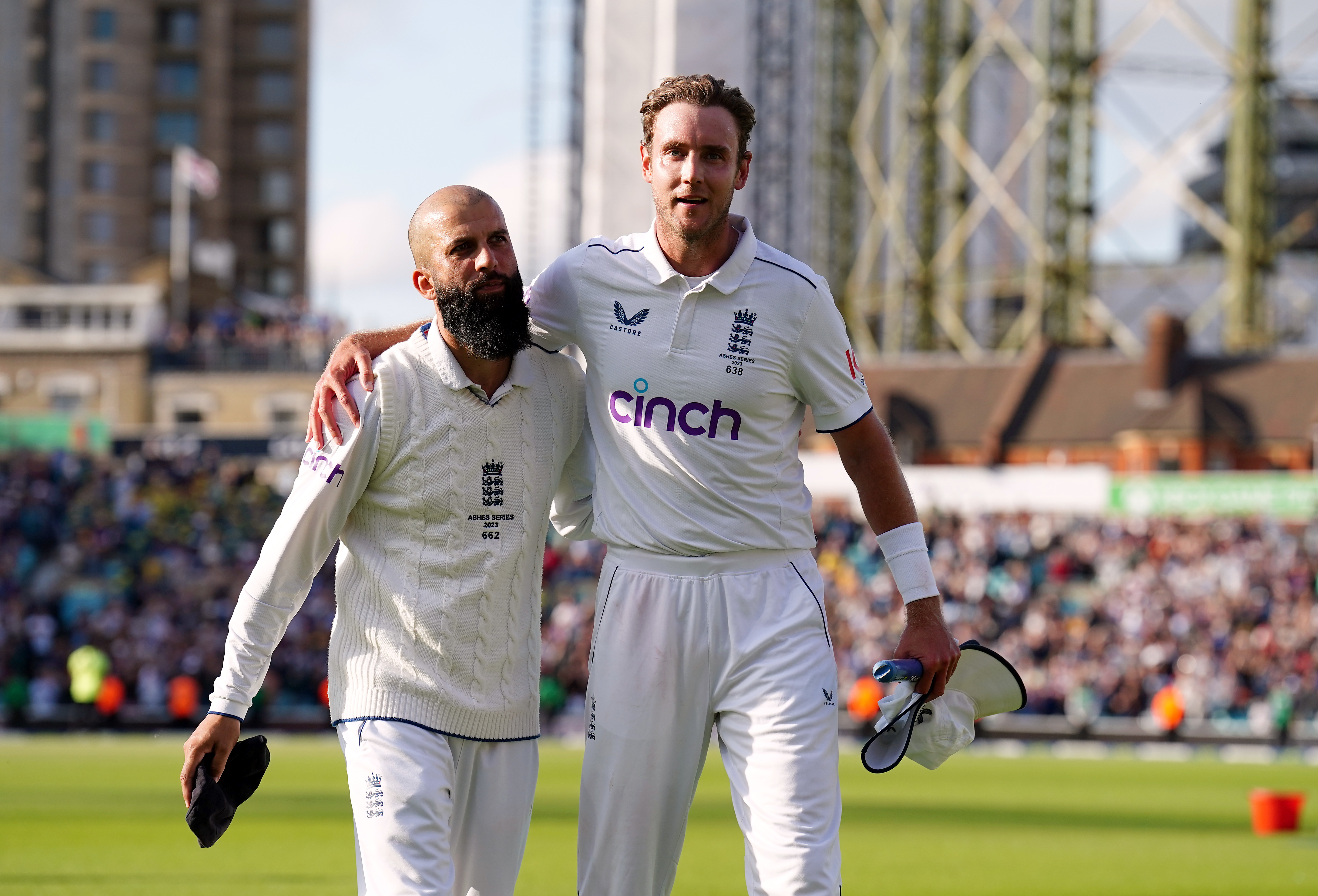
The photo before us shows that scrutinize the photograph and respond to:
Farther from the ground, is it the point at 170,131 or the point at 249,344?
the point at 170,131

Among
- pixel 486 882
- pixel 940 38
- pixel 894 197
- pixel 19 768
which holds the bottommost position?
pixel 19 768

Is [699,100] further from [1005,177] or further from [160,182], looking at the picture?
[160,182]

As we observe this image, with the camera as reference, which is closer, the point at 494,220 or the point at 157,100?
the point at 494,220

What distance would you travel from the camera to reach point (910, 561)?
558 cm

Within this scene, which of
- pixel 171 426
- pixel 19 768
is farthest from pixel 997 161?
pixel 19 768

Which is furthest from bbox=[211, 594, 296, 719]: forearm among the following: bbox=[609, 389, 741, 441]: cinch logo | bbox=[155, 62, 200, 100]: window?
bbox=[155, 62, 200, 100]: window

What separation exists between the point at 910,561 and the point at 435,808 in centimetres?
167

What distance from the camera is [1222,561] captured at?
106 ft

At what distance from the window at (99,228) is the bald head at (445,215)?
3439 inches

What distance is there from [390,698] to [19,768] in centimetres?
1759

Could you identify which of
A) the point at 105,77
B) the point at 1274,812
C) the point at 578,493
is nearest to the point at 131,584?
the point at 1274,812

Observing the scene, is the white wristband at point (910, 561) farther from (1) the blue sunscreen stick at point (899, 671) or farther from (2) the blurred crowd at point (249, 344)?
(2) the blurred crowd at point (249, 344)

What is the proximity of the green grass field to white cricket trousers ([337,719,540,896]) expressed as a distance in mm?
5780

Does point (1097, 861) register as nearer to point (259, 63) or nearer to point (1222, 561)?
point (1222, 561)
